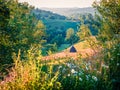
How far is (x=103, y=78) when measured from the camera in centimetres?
578

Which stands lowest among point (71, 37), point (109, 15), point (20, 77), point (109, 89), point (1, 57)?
point (71, 37)

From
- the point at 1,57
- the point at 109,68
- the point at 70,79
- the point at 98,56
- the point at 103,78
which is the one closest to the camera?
the point at 70,79

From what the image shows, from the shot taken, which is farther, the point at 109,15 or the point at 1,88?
the point at 109,15

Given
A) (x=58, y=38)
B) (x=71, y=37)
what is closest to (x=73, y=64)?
(x=58, y=38)

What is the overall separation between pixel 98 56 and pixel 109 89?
174 centimetres

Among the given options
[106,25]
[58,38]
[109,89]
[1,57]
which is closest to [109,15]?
[106,25]

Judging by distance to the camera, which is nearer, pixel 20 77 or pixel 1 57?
pixel 20 77

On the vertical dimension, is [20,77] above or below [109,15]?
above

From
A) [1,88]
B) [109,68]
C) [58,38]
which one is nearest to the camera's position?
[1,88]

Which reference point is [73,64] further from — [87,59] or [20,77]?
[20,77]

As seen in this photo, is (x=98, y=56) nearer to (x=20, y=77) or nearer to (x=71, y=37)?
(x=20, y=77)

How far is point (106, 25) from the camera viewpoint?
24.3 metres

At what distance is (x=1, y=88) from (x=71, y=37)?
129 m

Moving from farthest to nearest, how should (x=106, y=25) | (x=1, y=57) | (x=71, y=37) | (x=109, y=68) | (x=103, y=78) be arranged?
(x=71, y=37) < (x=106, y=25) < (x=1, y=57) < (x=109, y=68) < (x=103, y=78)
